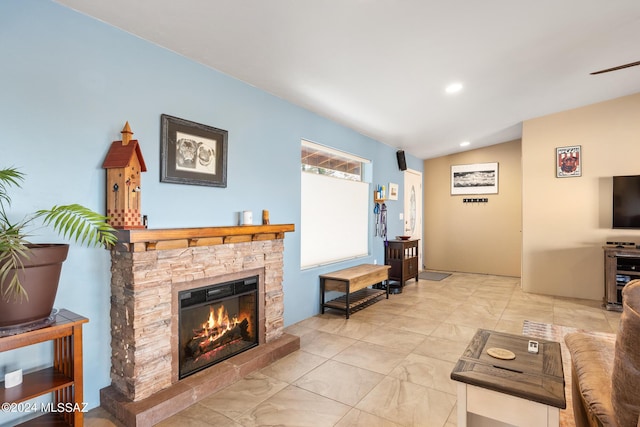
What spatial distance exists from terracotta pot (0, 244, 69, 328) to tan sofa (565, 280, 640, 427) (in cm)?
249

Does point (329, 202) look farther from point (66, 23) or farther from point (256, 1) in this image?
point (66, 23)

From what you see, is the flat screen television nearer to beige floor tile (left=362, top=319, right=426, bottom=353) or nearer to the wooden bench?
the wooden bench

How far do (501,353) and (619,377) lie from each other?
2.35 feet

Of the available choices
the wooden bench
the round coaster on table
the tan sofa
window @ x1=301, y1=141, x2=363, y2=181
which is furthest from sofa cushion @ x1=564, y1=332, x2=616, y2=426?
window @ x1=301, y1=141, x2=363, y2=181

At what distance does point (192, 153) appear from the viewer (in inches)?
110

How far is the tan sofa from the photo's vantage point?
1111mm

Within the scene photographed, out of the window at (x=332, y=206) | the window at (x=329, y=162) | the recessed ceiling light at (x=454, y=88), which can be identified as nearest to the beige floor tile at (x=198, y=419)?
the window at (x=332, y=206)

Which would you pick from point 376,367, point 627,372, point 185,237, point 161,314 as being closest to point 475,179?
point 376,367

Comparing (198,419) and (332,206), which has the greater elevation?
(332,206)

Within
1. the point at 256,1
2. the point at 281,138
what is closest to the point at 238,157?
the point at 281,138

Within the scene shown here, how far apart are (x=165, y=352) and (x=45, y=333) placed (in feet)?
2.58

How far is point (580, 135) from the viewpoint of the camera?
5406 millimetres

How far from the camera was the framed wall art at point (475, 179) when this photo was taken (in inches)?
288

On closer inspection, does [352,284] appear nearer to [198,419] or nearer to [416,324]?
[416,324]
